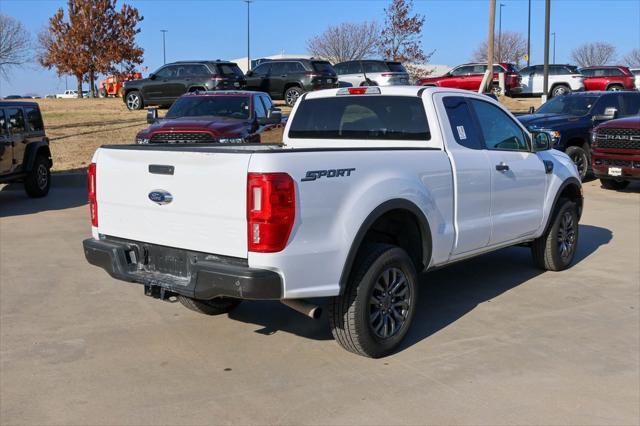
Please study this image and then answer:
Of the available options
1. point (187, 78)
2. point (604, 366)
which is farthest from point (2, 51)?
point (604, 366)

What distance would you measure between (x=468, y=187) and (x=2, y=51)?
1906 inches

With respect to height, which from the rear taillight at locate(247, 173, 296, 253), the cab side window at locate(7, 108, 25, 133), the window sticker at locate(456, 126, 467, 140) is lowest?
the rear taillight at locate(247, 173, 296, 253)

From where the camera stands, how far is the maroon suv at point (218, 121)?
12.1 m

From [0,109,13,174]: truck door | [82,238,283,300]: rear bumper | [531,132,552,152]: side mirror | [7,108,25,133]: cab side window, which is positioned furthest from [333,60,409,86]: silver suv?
[82,238,283,300]: rear bumper

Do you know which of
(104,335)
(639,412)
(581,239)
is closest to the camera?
(639,412)

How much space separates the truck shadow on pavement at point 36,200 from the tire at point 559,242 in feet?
26.4

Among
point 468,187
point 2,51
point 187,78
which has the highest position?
point 2,51

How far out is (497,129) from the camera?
247 inches

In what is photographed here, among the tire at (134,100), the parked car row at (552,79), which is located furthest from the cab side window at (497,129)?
the parked car row at (552,79)

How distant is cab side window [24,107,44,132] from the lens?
1264 centimetres

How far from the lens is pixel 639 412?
13.1 ft

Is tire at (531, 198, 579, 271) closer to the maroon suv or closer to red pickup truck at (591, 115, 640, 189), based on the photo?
the maroon suv

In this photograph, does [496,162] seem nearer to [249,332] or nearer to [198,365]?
[249,332]

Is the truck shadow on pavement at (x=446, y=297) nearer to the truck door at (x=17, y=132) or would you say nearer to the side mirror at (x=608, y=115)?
the side mirror at (x=608, y=115)
